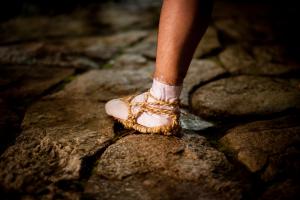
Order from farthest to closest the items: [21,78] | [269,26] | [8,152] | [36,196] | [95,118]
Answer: [269,26], [21,78], [95,118], [8,152], [36,196]

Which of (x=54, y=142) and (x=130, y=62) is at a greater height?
(x=130, y=62)

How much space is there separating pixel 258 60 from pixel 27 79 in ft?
7.75

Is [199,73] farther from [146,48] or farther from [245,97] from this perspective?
[146,48]

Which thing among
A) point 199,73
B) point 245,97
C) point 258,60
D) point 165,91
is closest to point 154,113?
point 165,91

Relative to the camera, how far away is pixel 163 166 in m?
1.54

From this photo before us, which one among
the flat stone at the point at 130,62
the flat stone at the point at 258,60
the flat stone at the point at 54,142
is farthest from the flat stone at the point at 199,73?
the flat stone at the point at 54,142

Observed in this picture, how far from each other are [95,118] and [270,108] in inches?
51.4

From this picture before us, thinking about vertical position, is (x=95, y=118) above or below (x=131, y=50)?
below

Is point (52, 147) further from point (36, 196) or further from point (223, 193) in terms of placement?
point (223, 193)

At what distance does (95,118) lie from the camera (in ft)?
6.68

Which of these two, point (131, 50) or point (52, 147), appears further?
point (131, 50)

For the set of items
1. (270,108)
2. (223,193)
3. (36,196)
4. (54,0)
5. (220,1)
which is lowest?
(36,196)

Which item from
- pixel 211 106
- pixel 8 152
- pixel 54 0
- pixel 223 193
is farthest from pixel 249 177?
pixel 54 0

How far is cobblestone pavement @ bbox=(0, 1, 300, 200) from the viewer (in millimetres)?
1423
